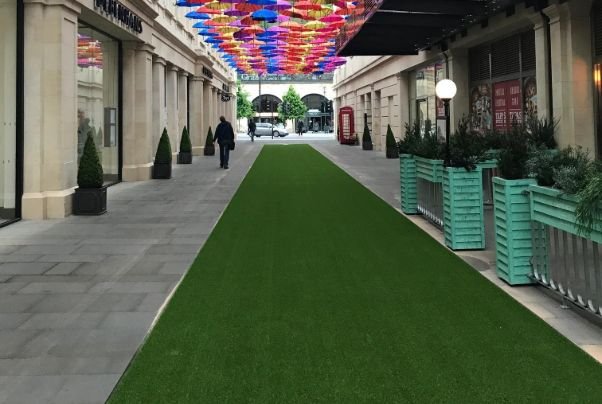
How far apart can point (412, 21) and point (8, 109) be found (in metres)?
11.1

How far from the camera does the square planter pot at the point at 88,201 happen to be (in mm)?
10352

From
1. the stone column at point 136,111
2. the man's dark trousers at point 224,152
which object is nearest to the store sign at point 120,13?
the stone column at point 136,111

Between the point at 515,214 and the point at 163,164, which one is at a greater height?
the point at 163,164

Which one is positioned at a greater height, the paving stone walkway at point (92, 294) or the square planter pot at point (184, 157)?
the square planter pot at point (184, 157)

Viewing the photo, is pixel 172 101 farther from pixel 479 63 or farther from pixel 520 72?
pixel 520 72

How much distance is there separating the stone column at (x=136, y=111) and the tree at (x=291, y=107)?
7023 centimetres

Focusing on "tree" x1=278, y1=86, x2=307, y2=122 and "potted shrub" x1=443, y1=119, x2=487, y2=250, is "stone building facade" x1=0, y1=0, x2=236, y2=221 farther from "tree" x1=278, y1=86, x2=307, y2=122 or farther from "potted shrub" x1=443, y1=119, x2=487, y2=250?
"tree" x1=278, y1=86, x2=307, y2=122

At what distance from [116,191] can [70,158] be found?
332 cm

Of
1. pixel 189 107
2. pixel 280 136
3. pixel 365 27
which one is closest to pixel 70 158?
pixel 365 27

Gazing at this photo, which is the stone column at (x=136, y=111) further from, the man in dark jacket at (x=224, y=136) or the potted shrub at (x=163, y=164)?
the man in dark jacket at (x=224, y=136)

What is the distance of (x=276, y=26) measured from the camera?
1077 inches

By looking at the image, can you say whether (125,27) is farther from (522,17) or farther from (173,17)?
(522,17)

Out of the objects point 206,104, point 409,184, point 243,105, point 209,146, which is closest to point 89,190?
point 409,184

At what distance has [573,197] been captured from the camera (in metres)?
4.30
